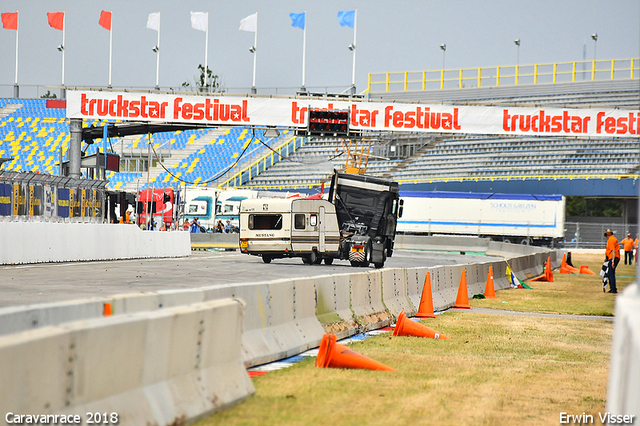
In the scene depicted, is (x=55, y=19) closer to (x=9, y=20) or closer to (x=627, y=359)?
(x=9, y=20)

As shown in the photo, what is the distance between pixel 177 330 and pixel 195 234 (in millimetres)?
38996

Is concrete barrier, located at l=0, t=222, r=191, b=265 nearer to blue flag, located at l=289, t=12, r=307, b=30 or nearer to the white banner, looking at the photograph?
the white banner

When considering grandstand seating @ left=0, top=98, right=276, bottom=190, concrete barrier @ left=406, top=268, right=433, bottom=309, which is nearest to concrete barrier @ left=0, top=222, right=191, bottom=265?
concrete barrier @ left=406, top=268, right=433, bottom=309

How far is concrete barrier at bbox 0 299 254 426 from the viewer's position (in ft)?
14.5

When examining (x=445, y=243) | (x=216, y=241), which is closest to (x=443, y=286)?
(x=216, y=241)

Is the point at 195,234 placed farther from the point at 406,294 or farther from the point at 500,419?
the point at 500,419

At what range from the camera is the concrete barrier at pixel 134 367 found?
442 centimetres

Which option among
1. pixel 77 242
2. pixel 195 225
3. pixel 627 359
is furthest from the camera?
pixel 195 225

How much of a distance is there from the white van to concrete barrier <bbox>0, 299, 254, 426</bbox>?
2146cm

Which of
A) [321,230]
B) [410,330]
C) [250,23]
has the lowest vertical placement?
[410,330]

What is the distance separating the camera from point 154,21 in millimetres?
47469

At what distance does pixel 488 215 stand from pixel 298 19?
800 inches

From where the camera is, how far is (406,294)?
49.7ft

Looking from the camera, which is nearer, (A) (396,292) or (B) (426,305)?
(A) (396,292)
